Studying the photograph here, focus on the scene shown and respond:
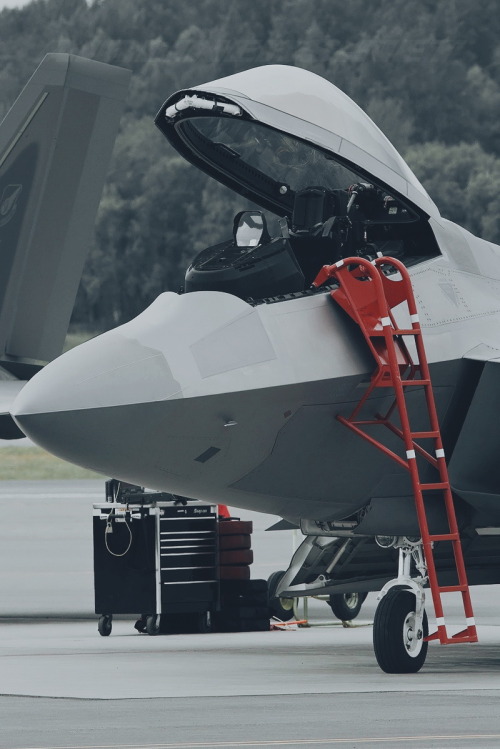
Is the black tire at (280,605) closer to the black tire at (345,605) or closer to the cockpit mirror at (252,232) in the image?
the black tire at (345,605)

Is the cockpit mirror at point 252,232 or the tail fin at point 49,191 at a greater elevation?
the tail fin at point 49,191

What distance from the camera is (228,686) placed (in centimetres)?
1077

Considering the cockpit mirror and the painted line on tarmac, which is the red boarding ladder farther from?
the painted line on tarmac

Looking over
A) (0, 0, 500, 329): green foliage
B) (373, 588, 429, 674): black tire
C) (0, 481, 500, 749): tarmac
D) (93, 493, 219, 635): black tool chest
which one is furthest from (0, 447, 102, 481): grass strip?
(373, 588, 429, 674): black tire

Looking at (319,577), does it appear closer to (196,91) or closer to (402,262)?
(402,262)

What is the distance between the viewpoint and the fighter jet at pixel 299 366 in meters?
10.3

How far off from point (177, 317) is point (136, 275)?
72.0 meters

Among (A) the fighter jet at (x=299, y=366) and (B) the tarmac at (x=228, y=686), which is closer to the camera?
(B) the tarmac at (x=228, y=686)

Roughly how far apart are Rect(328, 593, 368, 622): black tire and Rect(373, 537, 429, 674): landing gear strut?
4596 millimetres

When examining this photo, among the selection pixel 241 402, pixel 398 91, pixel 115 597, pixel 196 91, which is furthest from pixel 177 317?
pixel 398 91

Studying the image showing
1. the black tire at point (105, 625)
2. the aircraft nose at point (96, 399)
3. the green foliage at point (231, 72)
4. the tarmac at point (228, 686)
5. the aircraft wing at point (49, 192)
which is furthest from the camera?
the green foliage at point (231, 72)

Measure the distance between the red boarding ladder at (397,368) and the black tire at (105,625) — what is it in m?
4.64

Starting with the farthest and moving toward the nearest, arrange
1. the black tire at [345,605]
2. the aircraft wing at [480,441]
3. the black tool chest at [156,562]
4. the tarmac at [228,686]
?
1. the black tire at [345,605]
2. the black tool chest at [156,562]
3. the aircraft wing at [480,441]
4. the tarmac at [228,686]

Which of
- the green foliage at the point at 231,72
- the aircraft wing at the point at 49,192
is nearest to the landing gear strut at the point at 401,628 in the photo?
the aircraft wing at the point at 49,192
